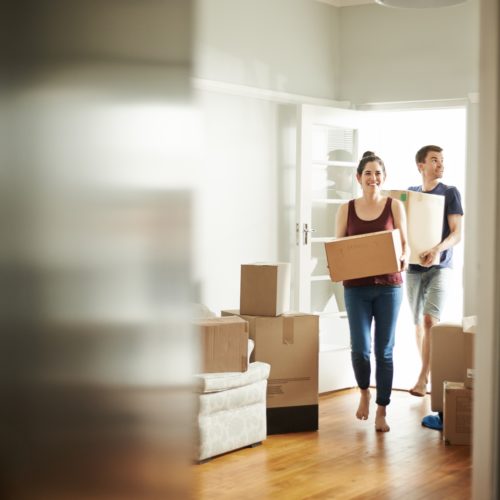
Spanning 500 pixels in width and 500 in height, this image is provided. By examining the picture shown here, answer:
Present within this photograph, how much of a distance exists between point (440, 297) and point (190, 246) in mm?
4087

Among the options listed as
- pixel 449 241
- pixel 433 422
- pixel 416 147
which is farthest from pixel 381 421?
pixel 416 147

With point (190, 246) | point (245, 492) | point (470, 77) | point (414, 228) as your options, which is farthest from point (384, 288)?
point (190, 246)

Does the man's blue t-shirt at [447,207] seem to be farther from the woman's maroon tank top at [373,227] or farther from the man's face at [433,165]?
the woman's maroon tank top at [373,227]

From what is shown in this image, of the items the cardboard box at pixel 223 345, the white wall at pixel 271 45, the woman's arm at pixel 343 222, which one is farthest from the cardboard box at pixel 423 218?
the cardboard box at pixel 223 345

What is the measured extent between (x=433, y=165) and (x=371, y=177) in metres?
0.89

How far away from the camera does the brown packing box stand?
4602mm

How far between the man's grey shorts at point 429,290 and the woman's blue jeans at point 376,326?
81 centimetres

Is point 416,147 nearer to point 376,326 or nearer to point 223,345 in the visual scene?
point 376,326

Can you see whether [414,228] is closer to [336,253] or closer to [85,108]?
[336,253]

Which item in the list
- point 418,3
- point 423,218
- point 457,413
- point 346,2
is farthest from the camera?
point 346,2

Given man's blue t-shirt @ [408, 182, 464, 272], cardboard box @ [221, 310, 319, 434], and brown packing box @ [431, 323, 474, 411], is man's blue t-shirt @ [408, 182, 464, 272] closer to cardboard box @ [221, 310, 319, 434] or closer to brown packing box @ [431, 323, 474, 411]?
brown packing box @ [431, 323, 474, 411]

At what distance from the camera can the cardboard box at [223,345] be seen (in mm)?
3922

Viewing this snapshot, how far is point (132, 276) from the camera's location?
4.16ft

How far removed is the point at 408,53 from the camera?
580 cm
